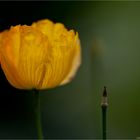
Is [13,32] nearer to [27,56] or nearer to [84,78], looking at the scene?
[27,56]

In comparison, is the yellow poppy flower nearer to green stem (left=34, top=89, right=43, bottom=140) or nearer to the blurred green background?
green stem (left=34, top=89, right=43, bottom=140)

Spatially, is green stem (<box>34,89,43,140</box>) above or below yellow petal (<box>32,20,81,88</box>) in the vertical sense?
below

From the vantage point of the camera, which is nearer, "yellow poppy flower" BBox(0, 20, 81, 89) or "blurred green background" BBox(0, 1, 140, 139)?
"yellow poppy flower" BBox(0, 20, 81, 89)

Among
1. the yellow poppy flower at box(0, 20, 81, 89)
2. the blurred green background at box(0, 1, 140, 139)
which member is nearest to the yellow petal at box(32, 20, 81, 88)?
the yellow poppy flower at box(0, 20, 81, 89)

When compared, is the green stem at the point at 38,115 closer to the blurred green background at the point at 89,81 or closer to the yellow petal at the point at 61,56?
the yellow petal at the point at 61,56

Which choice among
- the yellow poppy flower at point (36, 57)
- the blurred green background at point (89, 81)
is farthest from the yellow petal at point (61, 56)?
the blurred green background at point (89, 81)

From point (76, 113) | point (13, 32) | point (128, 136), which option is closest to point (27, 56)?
point (13, 32)

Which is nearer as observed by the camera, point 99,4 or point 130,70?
point 130,70
